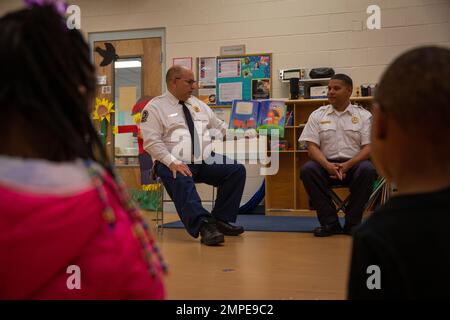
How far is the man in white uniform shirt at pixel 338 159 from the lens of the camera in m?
3.40

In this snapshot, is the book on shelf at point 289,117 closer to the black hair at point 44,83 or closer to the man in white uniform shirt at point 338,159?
the man in white uniform shirt at point 338,159

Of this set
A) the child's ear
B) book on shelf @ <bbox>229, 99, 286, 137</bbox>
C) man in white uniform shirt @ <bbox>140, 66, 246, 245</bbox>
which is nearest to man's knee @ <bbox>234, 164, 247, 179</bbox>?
man in white uniform shirt @ <bbox>140, 66, 246, 245</bbox>

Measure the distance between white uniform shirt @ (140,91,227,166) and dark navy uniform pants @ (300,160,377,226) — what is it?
0.80 m

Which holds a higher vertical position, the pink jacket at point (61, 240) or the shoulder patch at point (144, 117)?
the shoulder patch at point (144, 117)

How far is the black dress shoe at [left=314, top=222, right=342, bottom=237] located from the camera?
3.34 metres

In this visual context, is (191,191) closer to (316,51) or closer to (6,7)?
(316,51)

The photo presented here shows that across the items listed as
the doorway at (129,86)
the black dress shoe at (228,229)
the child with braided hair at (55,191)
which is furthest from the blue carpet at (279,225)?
the child with braided hair at (55,191)

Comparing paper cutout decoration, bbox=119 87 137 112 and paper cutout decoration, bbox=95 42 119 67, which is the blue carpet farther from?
paper cutout decoration, bbox=95 42 119 67

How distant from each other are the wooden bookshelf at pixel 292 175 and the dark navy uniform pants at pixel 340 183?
5.66 ft

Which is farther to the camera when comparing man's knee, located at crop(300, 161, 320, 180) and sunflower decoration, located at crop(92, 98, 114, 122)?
sunflower decoration, located at crop(92, 98, 114, 122)

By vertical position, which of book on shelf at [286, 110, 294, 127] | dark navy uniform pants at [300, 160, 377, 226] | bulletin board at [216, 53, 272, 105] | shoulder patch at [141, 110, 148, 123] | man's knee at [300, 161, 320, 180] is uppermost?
bulletin board at [216, 53, 272, 105]

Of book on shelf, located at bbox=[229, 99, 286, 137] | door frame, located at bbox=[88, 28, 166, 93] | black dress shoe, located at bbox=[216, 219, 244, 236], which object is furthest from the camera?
door frame, located at bbox=[88, 28, 166, 93]

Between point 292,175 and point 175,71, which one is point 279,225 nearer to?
point 292,175

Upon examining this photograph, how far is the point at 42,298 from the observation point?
659 millimetres
